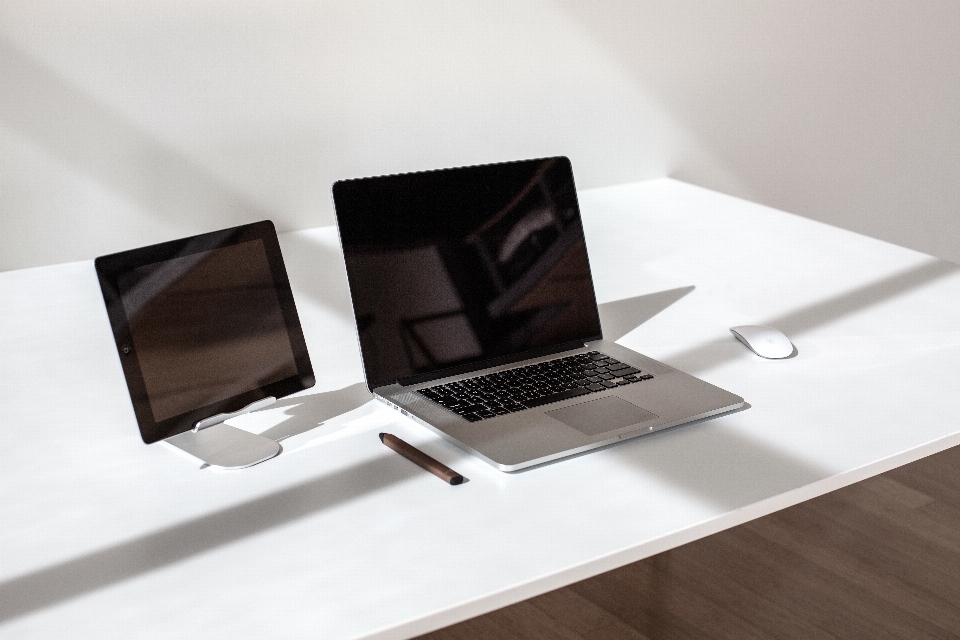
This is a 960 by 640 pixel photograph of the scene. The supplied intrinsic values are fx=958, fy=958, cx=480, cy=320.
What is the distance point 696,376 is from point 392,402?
0.41m

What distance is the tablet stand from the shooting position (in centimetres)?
104

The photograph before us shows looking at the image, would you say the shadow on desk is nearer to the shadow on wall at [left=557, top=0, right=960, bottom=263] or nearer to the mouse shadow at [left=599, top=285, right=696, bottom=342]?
the mouse shadow at [left=599, top=285, right=696, bottom=342]

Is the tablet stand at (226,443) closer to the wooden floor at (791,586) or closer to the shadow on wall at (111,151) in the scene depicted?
the shadow on wall at (111,151)

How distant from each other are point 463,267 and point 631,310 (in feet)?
1.16

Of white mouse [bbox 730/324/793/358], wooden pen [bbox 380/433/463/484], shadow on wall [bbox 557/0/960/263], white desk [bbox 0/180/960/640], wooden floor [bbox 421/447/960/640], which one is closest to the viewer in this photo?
white desk [bbox 0/180/960/640]

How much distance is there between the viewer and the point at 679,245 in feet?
6.19

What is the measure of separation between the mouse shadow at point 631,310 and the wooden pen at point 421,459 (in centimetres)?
45

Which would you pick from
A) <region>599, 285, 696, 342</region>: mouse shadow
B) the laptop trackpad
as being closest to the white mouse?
<region>599, 285, 696, 342</region>: mouse shadow

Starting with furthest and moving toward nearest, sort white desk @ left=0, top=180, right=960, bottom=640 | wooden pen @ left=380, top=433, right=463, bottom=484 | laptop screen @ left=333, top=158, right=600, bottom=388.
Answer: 1. laptop screen @ left=333, top=158, right=600, bottom=388
2. wooden pen @ left=380, top=433, right=463, bottom=484
3. white desk @ left=0, top=180, right=960, bottom=640

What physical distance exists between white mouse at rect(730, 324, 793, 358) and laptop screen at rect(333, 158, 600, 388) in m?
0.21

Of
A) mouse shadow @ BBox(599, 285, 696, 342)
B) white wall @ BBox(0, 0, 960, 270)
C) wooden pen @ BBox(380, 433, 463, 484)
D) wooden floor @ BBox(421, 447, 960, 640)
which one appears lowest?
wooden floor @ BBox(421, 447, 960, 640)

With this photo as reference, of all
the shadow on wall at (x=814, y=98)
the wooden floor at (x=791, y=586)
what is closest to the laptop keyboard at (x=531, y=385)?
the wooden floor at (x=791, y=586)

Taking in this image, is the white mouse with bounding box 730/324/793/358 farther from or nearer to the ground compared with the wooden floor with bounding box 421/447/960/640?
farther from the ground

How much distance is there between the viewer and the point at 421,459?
1030mm
